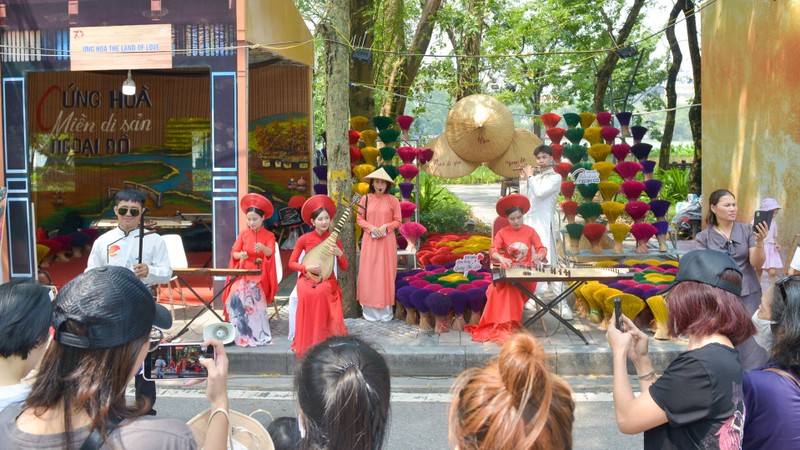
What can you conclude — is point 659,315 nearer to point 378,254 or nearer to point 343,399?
point 378,254

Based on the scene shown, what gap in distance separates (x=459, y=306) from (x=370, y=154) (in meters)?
3.33

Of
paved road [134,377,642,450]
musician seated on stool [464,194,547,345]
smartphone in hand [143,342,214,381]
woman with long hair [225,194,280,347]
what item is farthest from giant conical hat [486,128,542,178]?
smartphone in hand [143,342,214,381]

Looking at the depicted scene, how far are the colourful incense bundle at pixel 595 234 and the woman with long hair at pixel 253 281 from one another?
13.9ft

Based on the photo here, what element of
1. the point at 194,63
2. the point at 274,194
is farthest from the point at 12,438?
the point at 274,194

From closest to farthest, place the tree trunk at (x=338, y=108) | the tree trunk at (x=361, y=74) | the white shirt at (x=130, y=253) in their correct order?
the white shirt at (x=130, y=253)
the tree trunk at (x=338, y=108)
the tree trunk at (x=361, y=74)

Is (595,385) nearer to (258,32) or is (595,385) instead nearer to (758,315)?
(758,315)

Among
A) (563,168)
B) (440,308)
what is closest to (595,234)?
(563,168)

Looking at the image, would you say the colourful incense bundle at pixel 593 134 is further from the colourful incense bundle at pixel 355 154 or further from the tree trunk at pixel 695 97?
the tree trunk at pixel 695 97

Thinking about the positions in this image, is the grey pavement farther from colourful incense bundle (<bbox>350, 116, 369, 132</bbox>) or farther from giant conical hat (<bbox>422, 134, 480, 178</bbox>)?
colourful incense bundle (<bbox>350, 116, 369, 132</bbox>)

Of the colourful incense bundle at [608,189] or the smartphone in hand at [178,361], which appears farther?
the colourful incense bundle at [608,189]

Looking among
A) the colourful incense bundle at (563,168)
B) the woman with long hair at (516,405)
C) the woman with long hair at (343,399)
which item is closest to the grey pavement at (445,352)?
the colourful incense bundle at (563,168)

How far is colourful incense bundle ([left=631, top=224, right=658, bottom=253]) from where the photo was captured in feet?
32.4

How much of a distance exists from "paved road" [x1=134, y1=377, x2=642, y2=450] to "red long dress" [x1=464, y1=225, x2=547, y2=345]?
2.69 feet

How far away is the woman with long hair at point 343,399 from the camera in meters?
2.19
